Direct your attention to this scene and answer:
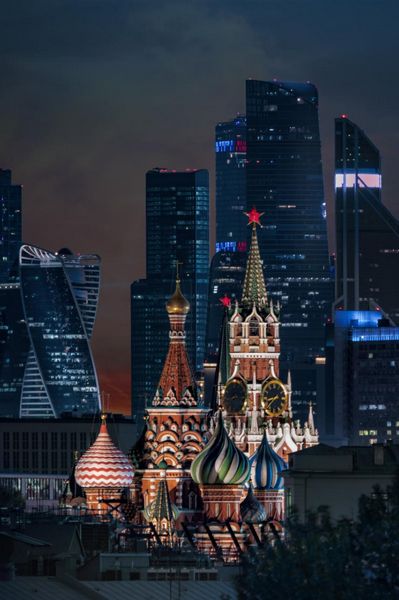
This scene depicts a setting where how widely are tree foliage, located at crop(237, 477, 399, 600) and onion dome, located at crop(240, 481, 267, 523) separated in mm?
82714

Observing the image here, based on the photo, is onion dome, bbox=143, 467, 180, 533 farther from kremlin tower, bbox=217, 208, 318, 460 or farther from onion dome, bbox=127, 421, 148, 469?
kremlin tower, bbox=217, 208, 318, 460

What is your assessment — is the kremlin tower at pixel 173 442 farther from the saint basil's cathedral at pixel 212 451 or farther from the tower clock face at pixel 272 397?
the tower clock face at pixel 272 397

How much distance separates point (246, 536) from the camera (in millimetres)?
160000

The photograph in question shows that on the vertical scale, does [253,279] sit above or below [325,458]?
above

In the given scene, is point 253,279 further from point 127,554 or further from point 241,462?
point 127,554

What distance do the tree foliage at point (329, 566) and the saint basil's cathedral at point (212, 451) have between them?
71.3 meters

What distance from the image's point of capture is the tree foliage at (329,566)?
77875mm

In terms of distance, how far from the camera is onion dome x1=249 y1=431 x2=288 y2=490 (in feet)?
568

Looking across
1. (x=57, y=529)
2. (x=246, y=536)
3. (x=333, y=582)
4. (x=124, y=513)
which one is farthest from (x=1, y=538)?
(x=124, y=513)

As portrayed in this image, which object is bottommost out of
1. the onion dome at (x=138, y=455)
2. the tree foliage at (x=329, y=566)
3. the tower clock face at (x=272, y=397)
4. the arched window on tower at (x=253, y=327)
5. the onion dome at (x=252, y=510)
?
the tree foliage at (x=329, y=566)

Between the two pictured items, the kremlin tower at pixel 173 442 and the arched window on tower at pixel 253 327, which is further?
the arched window on tower at pixel 253 327

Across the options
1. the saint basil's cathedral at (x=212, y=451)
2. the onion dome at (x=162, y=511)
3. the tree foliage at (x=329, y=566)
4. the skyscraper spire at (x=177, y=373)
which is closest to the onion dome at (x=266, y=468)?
the saint basil's cathedral at (x=212, y=451)

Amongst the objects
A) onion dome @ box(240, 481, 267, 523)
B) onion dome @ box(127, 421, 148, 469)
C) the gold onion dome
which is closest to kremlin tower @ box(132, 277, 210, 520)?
onion dome @ box(127, 421, 148, 469)

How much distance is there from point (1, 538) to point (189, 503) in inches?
2926
